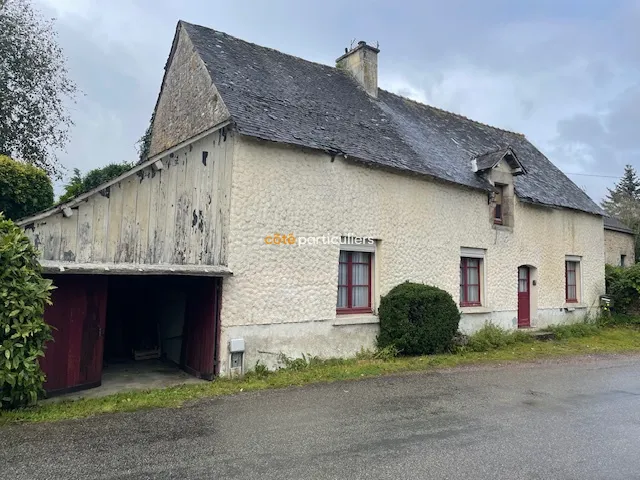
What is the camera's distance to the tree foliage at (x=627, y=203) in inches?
1245

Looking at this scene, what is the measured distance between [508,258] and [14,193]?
13.4 meters

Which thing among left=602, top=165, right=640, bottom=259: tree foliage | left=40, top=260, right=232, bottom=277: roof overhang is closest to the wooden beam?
left=40, top=260, right=232, bottom=277: roof overhang

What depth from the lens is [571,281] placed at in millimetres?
16469

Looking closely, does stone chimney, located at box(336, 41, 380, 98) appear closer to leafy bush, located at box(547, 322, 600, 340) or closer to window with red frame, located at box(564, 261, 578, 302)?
window with red frame, located at box(564, 261, 578, 302)

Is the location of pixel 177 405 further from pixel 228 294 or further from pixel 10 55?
pixel 10 55

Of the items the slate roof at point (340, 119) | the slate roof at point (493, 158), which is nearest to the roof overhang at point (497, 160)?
the slate roof at point (493, 158)

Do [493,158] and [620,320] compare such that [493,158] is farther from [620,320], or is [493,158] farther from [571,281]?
[620,320]

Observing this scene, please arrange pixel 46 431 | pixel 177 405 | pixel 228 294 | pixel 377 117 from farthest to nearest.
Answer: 1. pixel 377 117
2. pixel 228 294
3. pixel 177 405
4. pixel 46 431

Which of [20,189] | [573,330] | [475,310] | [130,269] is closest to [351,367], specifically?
[130,269]

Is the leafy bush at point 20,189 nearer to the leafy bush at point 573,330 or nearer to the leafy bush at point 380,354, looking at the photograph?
the leafy bush at point 380,354

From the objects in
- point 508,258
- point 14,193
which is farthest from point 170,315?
point 508,258

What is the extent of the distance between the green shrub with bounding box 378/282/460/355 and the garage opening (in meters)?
4.12

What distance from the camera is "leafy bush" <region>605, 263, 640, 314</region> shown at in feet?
55.4

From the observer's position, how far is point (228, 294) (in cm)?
820
